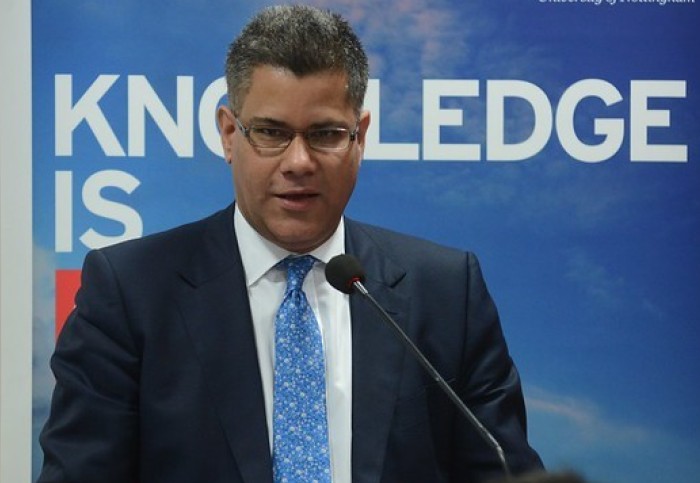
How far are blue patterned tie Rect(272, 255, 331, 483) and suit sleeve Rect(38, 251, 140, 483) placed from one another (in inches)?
11.2

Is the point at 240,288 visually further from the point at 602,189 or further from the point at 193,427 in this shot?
the point at 602,189

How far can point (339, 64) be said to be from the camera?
7.78 ft

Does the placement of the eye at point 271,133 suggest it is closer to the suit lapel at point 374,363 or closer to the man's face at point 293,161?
the man's face at point 293,161

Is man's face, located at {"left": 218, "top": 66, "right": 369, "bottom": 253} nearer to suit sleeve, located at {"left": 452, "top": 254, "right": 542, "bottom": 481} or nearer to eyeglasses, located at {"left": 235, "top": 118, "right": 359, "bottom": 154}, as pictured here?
eyeglasses, located at {"left": 235, "top": 118, "right": 359, "bottom": 154}

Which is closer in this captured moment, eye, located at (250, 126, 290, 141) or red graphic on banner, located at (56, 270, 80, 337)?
eye, located at (250, 126, 290, 141)

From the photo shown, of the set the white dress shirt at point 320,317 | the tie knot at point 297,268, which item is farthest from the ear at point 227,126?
the tie knot at point 297,268

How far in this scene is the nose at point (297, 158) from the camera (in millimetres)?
2301

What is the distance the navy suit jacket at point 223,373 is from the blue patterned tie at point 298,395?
0.14 ft

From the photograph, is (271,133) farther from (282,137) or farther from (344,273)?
(344,273)

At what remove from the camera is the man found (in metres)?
2.27

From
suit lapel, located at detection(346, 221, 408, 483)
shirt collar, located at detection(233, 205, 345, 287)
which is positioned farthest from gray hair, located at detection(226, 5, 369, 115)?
suit lapel, located at detection(346, 221, 408, 483)

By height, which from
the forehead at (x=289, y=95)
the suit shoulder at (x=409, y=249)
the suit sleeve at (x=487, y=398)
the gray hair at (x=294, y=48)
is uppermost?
the gray hair at (x=294, y=48)

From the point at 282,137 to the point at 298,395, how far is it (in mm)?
518

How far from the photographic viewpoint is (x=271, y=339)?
2.41 meters
